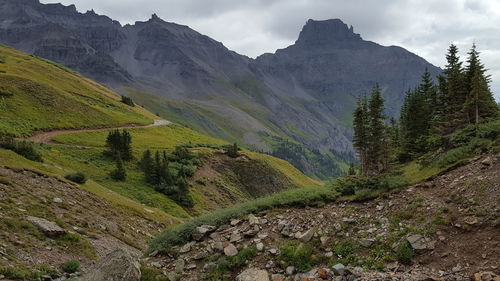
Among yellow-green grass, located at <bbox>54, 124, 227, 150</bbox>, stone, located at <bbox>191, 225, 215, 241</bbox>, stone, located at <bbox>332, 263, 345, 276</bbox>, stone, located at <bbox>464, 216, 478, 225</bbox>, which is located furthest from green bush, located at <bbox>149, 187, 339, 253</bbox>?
yellow-green grass, located at <bbox>54, 124, 227, 150</bbox>

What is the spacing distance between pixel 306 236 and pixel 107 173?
45.3 meters

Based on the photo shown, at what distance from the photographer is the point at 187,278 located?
1625 cm

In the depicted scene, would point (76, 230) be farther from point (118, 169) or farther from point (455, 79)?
point (455, 79)

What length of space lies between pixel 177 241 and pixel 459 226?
15069 millimetres

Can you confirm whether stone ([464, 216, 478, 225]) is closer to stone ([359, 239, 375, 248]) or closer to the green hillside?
stone ([359, 239, 375, 248])

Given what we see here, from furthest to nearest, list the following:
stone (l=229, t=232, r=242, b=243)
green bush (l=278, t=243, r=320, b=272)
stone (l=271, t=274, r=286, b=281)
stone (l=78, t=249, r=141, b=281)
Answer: stone (l=229, t=232, r=242, b=243) < green bush (l=278, t=243, r=320, b=272) < stone (l=271, t=274, r=286, b=281) < stone (l=78, t=249, r=141, b=281)

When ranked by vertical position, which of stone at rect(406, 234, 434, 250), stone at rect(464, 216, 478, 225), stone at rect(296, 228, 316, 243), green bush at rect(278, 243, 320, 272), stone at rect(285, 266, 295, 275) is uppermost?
stone at rect(464, 216, 478, 225)

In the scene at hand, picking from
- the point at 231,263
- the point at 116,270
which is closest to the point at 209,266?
the point at 231,263

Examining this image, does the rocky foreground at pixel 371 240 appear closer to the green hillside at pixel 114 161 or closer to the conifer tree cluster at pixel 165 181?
the green hillside at pixel 114 161

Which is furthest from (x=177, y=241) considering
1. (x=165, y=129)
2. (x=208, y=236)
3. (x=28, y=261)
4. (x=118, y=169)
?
(x=165, y=129)

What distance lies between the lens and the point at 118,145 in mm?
63656

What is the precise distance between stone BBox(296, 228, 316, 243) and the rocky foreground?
0.19ft

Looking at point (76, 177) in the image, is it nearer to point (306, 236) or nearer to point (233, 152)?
point (306, 236)

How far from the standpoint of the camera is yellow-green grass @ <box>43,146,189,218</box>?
48.0m
